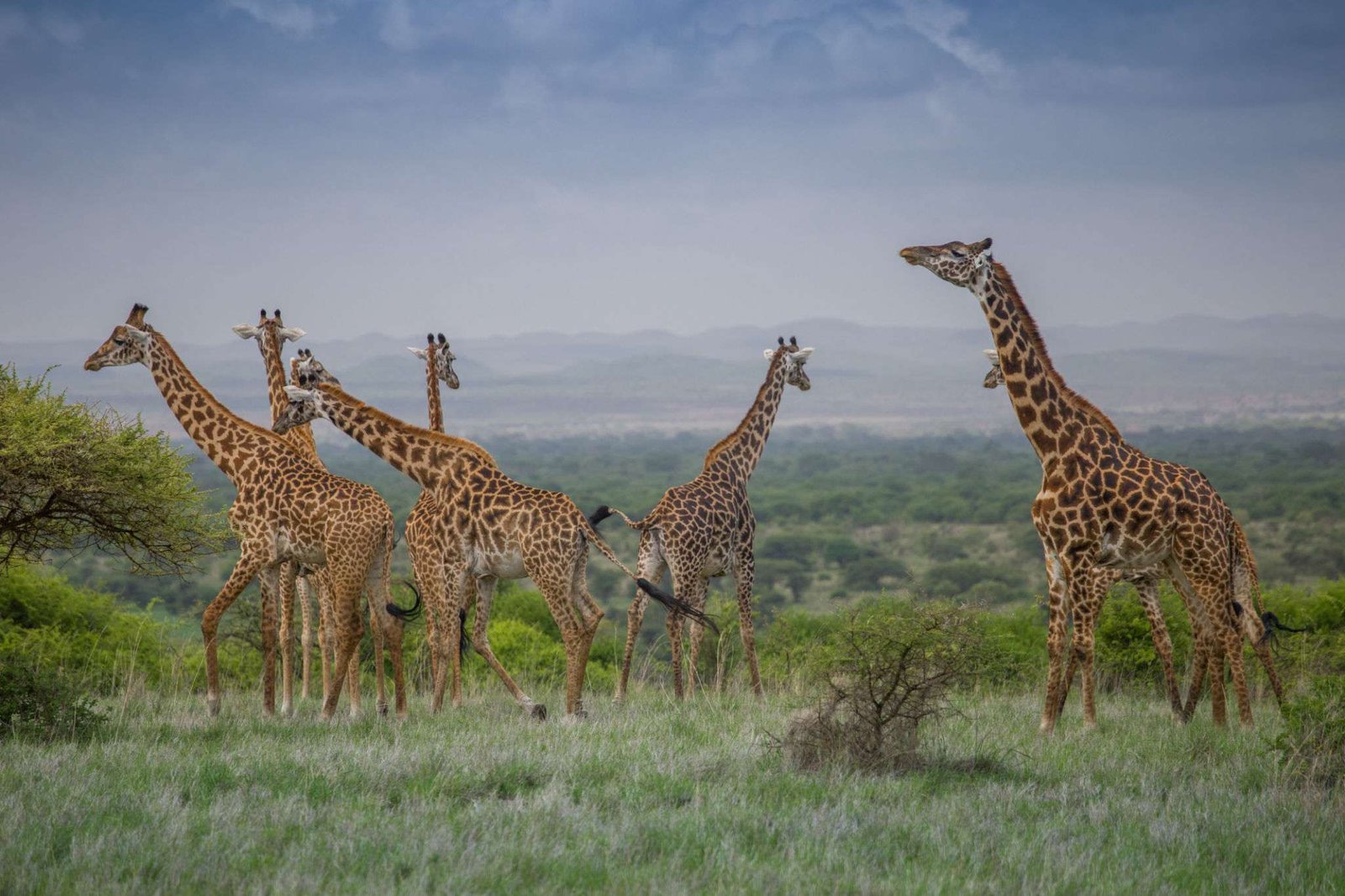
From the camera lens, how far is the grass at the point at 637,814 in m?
6.00

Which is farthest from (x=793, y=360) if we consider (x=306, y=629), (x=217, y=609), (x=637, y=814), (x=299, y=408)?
(x=637, y=814)

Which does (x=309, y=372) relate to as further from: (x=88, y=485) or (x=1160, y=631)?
(x=1160, y=631)

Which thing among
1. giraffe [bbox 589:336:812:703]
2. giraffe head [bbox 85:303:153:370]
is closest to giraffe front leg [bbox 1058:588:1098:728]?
giraffe [bbox 589:336:812:703]

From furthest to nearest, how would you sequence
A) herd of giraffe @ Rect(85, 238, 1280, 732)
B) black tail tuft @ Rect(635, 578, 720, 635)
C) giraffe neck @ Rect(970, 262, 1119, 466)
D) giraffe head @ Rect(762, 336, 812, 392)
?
giraffe head @ Rect(762, 336, 812, 392) < black tail tuft @ Rect(635, 578, 720, 635) < giraffe neck @ Rect(970, 262, 1119, 466) < herd of giraffe @ Rect(85, 238, 1280, 732)

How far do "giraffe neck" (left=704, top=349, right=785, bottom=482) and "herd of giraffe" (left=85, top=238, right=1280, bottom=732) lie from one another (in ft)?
2.42

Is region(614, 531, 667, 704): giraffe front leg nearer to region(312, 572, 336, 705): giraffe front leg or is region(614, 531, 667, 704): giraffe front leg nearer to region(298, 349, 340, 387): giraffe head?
region(312, 572, 336, 705): giraffe front leg

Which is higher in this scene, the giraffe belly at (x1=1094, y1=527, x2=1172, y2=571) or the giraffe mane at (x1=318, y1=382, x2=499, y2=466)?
the giraffe mane at (x1=318, y1=382, x2=499, y2=466)

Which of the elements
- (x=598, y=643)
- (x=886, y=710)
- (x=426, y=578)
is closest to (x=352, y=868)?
(x=886, y=710)

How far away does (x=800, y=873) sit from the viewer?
19.9 ft

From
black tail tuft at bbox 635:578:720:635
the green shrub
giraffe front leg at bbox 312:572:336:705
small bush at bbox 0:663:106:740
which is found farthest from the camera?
the green shrub

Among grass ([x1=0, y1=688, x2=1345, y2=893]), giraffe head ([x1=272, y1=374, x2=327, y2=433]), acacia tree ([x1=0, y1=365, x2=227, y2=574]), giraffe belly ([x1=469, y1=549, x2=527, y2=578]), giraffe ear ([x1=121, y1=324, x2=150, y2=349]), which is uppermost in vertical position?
giraffe ear ([x1=121, y1=324, x2=150, y2=349])

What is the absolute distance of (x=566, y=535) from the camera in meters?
10.2

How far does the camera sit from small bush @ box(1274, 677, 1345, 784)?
25.8 ft

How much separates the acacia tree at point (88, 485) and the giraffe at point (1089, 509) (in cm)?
611
